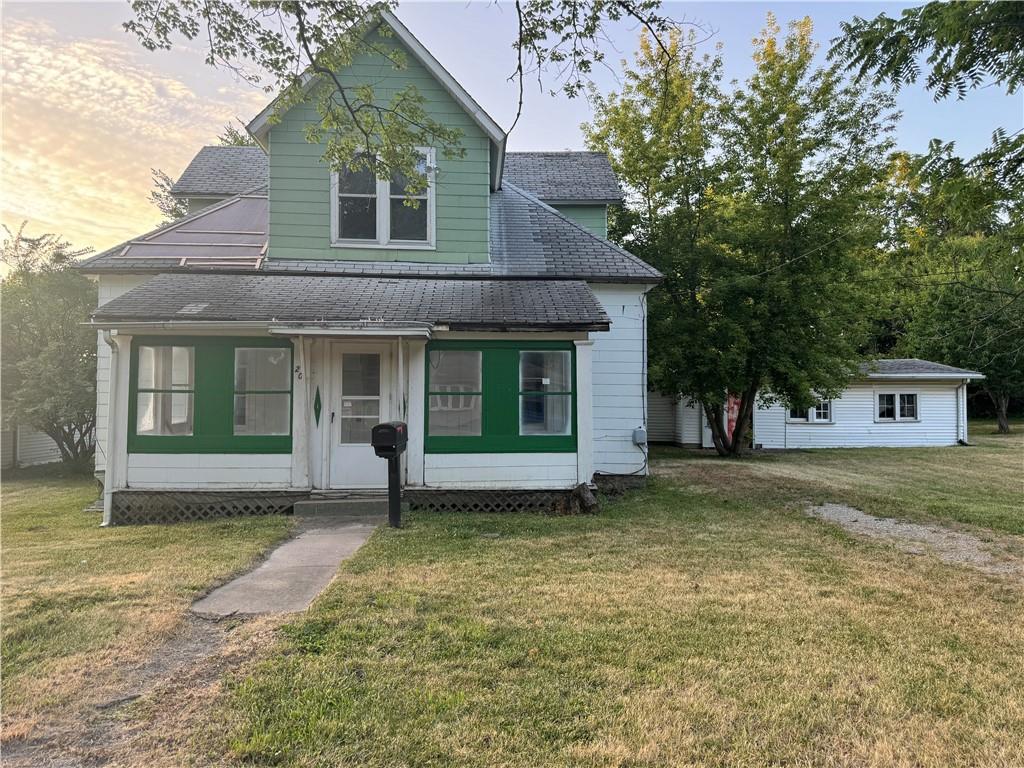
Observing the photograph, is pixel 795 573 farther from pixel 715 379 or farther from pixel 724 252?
pixel 724 252

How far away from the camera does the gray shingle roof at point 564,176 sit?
12320 millimetres

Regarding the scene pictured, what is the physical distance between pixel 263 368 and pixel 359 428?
1606 millimetres

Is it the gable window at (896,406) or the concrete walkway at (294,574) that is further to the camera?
the gable window at (896,406)

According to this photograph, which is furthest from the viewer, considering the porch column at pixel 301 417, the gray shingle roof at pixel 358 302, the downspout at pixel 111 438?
the porch column at pixel 301 417

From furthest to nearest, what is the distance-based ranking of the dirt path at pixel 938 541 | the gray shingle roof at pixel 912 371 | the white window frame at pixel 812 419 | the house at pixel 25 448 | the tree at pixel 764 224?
1. the white window frame at pixel 812 419
2. the gray shingle roof at pixel 912 371
3. the tree at pixel 764 224
4. the house at pixel 25 448
5. the dirt path at pixel 938 541

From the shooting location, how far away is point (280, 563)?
18.4ft

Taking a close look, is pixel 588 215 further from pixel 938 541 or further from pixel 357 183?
pixel 938 541

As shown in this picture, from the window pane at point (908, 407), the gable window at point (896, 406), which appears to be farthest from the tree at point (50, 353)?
the window pane at point (908, 407)

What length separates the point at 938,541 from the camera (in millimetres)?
6762

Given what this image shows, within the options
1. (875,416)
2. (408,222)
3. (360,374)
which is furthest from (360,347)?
(875,416)

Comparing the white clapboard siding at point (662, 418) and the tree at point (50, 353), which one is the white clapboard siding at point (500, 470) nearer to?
the tree at point (50, 353)

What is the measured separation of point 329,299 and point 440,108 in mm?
3930

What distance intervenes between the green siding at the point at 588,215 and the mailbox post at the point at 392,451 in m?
7.26

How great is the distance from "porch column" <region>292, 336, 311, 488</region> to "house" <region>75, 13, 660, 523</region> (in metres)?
0.02
